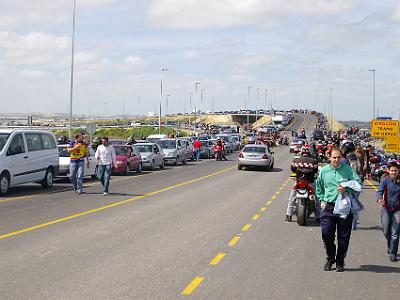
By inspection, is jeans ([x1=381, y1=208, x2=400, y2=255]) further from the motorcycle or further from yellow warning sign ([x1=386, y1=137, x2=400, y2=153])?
yellow warning sign ([x1=386, y1=137, x2=400, y2=153])

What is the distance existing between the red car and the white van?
7103 mm

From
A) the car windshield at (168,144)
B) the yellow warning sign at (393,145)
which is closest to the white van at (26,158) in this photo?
the car windshield at (168,144)

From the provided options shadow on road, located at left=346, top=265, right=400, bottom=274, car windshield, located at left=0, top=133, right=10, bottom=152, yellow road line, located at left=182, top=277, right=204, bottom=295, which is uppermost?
car windshield, located at left=0, top=133, right=10, bottom=152

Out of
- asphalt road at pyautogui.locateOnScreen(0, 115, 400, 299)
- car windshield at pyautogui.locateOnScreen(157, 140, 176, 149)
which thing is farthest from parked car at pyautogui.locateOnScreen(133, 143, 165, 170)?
asphalt road at pyautogui.locateOnScreen(0, 115, 400, 299)

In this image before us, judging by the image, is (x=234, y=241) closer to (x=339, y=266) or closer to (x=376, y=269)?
(x=339, y=266)

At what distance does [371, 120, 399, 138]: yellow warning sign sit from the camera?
1487 inches

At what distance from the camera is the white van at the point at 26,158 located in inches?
728

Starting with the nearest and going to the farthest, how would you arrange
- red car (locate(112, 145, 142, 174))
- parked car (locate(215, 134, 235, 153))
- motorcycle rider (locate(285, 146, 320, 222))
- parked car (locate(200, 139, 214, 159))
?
motorcycle rider (locate(285, 146, 320, 222)) < red car (locate(112, 145, 142, 174)) < parked car (locate(200, 139, 214, 159)) < parked car (locate(215, 134, 235, 153))

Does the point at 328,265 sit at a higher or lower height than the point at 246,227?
higher

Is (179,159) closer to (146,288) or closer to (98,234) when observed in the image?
(98,234)

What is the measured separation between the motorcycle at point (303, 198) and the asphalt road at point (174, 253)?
0.88 ft

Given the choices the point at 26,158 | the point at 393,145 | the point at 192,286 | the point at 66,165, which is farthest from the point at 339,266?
the point at 393,145

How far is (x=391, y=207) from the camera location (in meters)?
9.34

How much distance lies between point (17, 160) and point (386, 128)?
26024 millimetres
